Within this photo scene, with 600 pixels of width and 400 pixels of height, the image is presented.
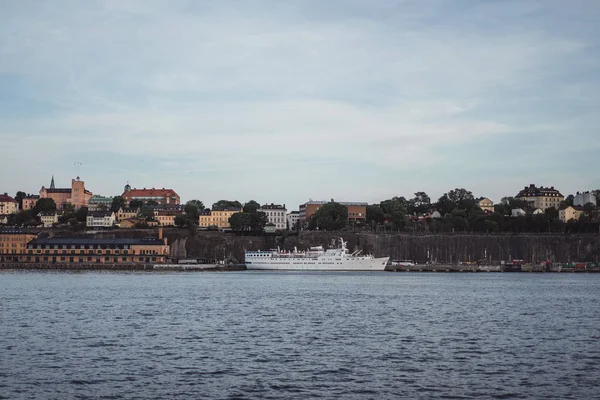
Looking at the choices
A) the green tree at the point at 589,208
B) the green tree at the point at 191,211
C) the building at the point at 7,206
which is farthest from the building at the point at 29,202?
the green tree at the point at 589,208

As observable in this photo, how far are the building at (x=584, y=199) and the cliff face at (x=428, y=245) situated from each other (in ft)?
178

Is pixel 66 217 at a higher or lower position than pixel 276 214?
lower

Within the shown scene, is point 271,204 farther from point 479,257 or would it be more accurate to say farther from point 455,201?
point 479,257

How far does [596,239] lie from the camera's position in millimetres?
137000

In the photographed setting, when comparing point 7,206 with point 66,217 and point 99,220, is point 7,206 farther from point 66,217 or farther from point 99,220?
A: point 99,220

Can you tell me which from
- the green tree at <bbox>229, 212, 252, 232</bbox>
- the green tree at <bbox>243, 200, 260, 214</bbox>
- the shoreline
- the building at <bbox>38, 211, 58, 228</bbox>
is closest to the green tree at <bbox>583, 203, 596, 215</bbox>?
the shoreline

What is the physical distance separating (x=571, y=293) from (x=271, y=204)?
130 metres

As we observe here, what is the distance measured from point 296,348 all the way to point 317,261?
85954mm

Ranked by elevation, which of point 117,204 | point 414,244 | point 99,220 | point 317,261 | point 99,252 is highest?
point 117,204

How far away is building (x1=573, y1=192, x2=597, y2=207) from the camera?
18912 cm

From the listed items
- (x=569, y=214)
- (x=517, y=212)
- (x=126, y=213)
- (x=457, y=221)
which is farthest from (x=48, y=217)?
(x=569, y=214)

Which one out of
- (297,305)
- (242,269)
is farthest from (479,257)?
(297,305)

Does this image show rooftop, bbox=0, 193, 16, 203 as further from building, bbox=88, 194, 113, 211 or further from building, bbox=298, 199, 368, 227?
building, bbox=298, 199, 368, 227

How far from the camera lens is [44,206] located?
167 metres
